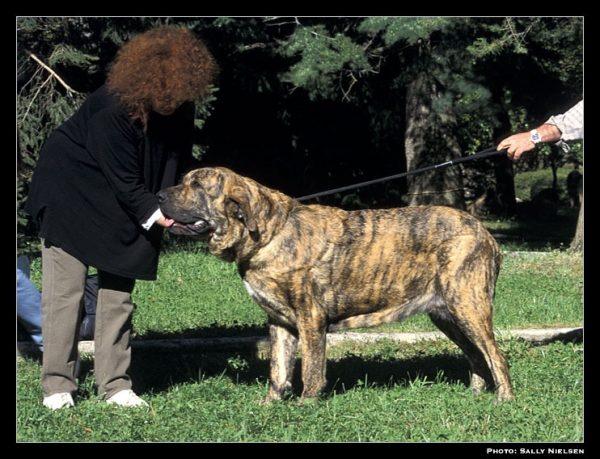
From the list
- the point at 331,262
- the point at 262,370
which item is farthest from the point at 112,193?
the point at 262,370

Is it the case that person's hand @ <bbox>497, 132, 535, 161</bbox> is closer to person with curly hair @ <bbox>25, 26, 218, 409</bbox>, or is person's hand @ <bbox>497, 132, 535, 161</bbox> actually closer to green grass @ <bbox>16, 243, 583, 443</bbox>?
green grass @ <bbox>16, 243, 583, 443</bbox>

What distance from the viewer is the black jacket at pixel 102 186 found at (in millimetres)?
5430

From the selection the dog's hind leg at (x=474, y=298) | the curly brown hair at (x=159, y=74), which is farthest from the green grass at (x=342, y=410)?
the curly brown hair at (x=159, y=74)

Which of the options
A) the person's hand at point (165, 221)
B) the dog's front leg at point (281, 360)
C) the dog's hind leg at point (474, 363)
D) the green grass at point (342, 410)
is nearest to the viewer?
the green grass at point (342, 410)

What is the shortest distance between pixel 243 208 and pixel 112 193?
35.0 inches

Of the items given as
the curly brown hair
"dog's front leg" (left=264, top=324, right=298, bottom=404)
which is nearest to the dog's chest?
"dog's front leg" (left=264, top=324, right=298, bottom=404)

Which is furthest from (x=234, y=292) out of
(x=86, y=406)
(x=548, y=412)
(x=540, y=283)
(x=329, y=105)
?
(x=329, y=105)

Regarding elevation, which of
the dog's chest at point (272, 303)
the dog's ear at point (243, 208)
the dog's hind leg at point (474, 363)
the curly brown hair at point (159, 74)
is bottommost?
the dog's hind leg at point (474, 363)

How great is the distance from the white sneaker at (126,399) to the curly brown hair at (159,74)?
1.78m

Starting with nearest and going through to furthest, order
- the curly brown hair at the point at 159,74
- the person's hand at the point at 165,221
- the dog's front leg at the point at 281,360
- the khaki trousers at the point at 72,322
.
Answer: the curly brown hair at the point at 159,74 < the person's hand at the point at 165,221 < the khaki trousers at the point at 72,322 < the dog's front leg at the point at 281,360

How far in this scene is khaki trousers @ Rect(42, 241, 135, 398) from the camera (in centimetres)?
557

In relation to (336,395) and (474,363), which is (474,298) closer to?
(474,363)

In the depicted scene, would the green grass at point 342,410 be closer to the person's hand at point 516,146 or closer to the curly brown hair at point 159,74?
the person's hand at point 516,146

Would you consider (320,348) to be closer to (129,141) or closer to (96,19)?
(129,141)
